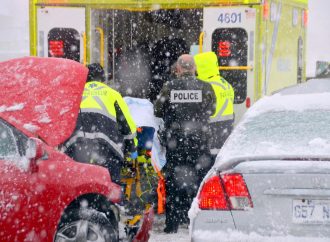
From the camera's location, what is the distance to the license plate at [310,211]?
4.23m

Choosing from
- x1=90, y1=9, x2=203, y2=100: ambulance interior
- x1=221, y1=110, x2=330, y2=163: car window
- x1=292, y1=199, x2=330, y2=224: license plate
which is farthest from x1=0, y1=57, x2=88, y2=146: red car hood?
x1=90, y1=9, x2=203, y2=100: ambulance interior

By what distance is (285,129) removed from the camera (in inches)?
190

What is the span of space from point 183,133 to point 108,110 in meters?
1.26

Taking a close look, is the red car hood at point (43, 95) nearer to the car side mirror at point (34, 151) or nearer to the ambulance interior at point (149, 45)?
the car side mirror at point (34, 151)

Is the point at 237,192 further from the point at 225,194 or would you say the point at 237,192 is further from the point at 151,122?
the point at 151,122

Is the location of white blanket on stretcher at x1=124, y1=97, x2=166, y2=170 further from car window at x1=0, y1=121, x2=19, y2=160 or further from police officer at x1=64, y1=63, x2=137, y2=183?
car window at x1=0, y1=121, x2=19, y2=160

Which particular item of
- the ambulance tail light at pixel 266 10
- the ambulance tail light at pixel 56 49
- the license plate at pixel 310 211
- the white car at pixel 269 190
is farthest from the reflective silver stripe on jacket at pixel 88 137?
the ambulance tail light at pixel 266 10

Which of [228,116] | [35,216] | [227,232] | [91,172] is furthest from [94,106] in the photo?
[227,232]

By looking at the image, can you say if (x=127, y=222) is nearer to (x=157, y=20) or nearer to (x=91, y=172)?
(x=91, y=172)

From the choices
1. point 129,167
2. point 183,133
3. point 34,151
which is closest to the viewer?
point 34,151

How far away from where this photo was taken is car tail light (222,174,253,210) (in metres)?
4.37

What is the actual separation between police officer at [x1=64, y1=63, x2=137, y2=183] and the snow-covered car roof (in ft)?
5.90

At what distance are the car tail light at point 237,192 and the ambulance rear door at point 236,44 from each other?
17.4ft

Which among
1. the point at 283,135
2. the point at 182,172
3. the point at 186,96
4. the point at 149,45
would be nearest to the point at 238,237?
the point at 283,135
